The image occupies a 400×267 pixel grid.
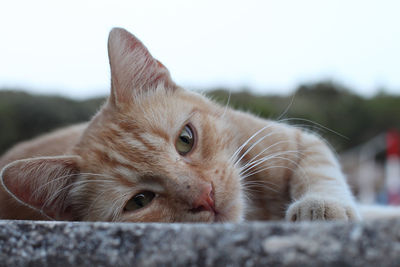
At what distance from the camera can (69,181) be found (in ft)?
4.56

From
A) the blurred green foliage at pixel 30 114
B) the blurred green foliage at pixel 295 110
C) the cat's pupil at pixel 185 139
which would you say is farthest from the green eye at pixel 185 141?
the blurred green foliage at pixel 30 114

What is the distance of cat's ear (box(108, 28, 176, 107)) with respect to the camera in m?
1.40

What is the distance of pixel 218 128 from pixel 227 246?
919 mm

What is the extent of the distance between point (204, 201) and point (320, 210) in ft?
1.08

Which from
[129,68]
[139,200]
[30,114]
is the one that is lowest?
[139,200]

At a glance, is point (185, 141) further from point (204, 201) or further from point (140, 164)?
point (204, 201)

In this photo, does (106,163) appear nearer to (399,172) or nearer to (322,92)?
(399,172)

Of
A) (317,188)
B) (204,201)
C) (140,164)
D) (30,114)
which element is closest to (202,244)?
(204,201)

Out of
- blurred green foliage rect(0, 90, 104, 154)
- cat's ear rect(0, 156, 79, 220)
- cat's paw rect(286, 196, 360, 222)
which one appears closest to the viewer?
cat's paw rect(286, 196, 360, 222)

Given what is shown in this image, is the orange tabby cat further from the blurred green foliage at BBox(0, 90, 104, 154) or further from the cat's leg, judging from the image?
the blurred green foliage at BBox(0, 90, 104, 154)

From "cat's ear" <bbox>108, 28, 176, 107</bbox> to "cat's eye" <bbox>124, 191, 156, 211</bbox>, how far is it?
398 mm

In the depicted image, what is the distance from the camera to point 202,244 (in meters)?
0.58

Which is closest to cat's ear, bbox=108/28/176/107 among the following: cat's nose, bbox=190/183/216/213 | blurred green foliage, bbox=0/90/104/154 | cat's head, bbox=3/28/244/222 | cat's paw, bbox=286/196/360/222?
cat's head, bbox=3/28/244/222

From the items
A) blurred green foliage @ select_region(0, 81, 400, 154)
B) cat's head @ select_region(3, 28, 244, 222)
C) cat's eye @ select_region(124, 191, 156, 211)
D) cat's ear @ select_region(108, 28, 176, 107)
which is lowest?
cat's eye @ select_region(124, 191, 156, 211)
